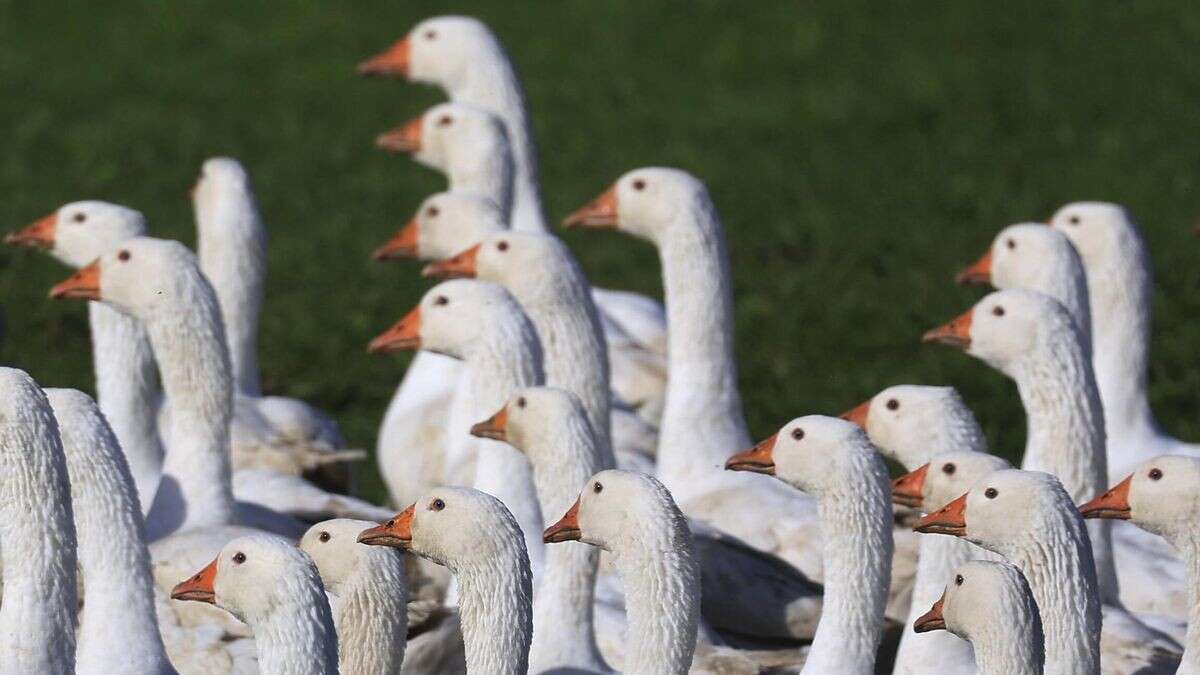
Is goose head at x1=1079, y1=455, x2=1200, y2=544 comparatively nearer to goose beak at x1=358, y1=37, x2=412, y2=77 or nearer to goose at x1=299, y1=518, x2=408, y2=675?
goose at x1=299, y1=518, x2=408, y2=675

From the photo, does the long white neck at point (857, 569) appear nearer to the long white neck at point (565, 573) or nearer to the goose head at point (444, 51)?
the long white neck at point (565, 573)

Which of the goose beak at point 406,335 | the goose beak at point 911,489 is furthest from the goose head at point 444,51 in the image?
the goose beak at point 911,489

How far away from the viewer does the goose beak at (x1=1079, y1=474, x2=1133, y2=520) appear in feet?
28.3

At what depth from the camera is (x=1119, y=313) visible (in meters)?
12.1

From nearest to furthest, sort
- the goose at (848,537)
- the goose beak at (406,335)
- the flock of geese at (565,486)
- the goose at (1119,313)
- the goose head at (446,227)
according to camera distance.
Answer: the flock of geese at (565,486) < the goose at (848,537) < the goose beak at (406,335) < the goose at (1119,313) < the goose head at (446,227)

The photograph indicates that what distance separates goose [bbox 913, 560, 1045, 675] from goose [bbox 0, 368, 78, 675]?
2823 millimetres

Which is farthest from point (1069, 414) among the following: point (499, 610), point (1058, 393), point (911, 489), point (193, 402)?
point (193, 402)

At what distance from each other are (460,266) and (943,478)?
3045 millimetres

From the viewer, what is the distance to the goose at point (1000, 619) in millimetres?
7656

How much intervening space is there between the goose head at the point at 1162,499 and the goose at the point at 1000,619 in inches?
34.6

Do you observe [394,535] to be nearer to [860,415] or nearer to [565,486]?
[565,486]

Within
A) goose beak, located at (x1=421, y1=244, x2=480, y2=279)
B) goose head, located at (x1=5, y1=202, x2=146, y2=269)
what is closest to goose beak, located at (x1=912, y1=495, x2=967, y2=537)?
goose beak, located at (x1=421, y1=244, x2=480, y2=279)

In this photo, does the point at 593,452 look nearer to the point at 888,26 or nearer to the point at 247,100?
the point at 247,100

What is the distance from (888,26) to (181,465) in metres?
12.7
